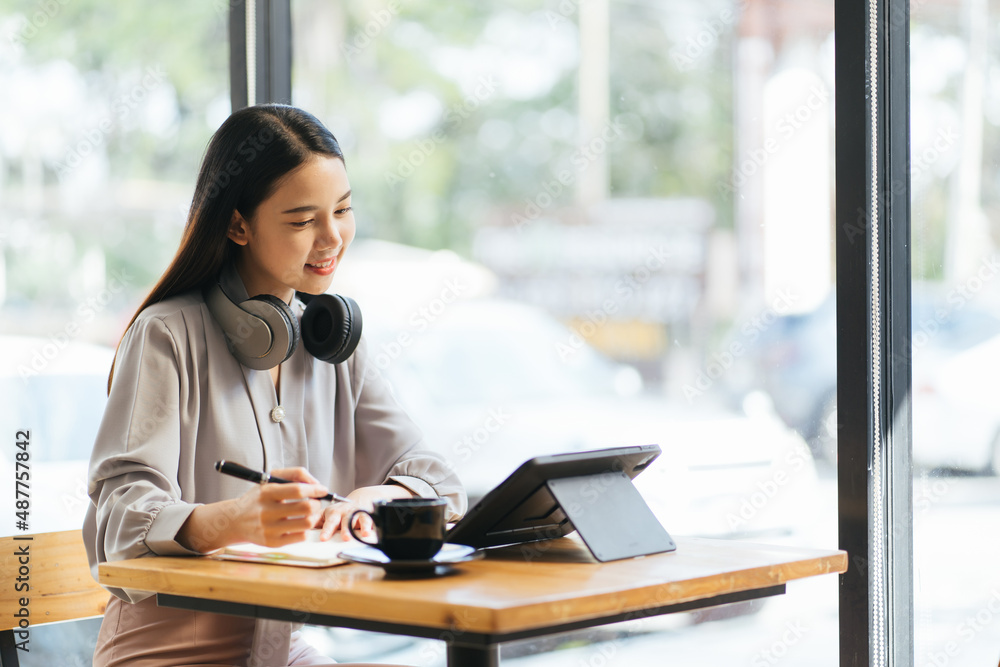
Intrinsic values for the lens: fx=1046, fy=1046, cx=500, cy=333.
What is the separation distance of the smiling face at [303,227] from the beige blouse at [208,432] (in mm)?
81

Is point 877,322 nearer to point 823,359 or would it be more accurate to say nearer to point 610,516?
point 823,359

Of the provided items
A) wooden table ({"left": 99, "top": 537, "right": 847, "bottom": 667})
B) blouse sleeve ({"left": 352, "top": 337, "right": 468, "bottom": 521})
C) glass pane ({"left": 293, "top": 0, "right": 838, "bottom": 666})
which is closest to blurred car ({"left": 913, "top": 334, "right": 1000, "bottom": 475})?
glass pane ({"left": 293, "top": 0, "right": 838, "bottom": 666})

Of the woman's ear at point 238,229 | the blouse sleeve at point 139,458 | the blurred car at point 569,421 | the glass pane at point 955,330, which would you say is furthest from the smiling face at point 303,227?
the glass pane at point 955,330

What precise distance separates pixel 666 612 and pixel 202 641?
790mm

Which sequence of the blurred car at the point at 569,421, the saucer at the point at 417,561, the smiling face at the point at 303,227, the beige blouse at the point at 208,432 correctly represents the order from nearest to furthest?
the saucer at the point at 417,561, the beige blouse at the point at 208,432, the smiling face at the point at 303,227, the blurred car at the point at 569,421

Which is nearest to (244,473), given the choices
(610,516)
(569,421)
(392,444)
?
(610,516)

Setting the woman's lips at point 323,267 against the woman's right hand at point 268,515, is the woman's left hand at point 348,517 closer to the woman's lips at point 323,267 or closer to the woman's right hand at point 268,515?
the woman's right hand at point 268,515

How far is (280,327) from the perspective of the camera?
1662 mm

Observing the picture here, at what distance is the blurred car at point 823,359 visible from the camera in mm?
1894

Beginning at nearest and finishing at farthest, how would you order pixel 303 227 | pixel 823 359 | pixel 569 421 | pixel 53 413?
pixel 303 227
pixel 823 359
pixel 53 413
pixel 569 421

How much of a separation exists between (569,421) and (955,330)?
5.40 feet

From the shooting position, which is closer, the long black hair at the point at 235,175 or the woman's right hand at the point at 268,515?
the woman's right hand at the point at 268,515

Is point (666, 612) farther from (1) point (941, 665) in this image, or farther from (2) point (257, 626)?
(1) point (941, 665)

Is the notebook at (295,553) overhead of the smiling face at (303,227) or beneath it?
beneath
